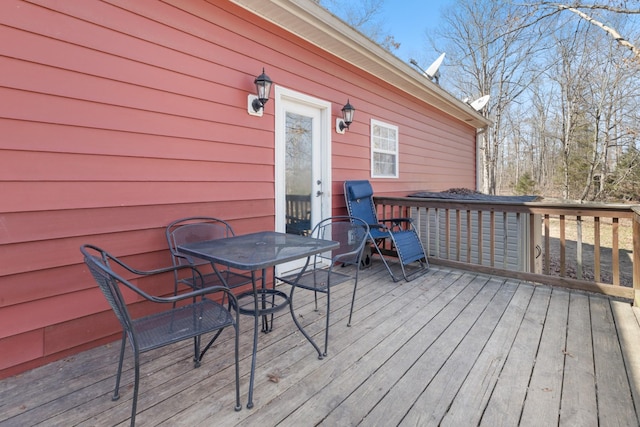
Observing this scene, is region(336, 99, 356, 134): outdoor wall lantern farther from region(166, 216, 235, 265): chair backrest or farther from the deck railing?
region(166, 216, 235, 265): chair backrest

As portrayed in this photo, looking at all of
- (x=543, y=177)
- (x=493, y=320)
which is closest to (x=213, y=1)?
(x=493, y=320)

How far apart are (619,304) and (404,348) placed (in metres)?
2.15

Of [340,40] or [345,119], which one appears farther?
[345,119]

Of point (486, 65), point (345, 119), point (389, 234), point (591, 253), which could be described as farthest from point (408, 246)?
point (486, 65)

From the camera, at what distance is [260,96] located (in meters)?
2.96

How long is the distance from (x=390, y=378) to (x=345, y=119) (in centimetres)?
315

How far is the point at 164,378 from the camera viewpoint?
1.76 metres

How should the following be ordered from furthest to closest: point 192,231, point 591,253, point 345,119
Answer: point 591,253 → point 345,119 → point 192,231

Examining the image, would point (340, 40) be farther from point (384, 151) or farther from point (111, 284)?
point (111, 284)

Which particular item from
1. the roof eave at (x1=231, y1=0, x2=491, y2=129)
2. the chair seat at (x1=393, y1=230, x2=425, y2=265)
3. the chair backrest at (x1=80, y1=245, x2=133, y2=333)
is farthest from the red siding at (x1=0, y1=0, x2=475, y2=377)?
the chair seat at (x1=393, y1=230, x2=425, y2=265)

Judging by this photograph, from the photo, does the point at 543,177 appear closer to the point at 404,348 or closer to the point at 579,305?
the point at 579,305

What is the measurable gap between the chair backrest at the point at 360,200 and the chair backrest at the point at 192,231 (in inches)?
68.3

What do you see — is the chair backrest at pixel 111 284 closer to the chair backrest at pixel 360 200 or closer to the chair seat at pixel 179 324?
the chair seat at pixel 179 324

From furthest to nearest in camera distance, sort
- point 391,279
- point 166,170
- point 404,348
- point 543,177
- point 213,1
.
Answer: point 543,177, point 391,279, point 213,1, point 166,170, point 404,348
